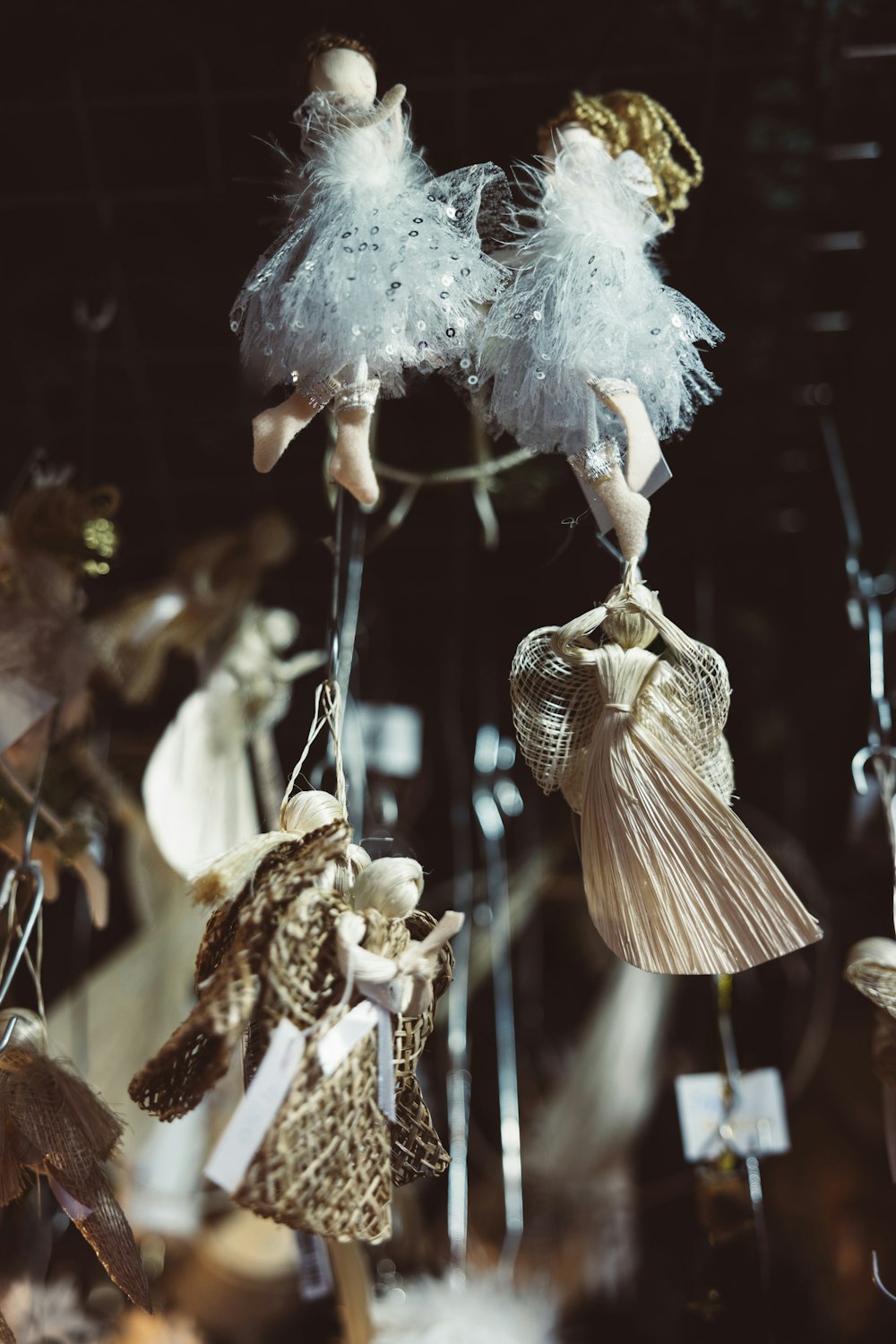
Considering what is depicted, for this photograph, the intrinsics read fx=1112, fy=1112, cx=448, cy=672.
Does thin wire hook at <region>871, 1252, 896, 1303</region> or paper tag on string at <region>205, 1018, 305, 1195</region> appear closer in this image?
paper tag on string at <region>205, 1018, 305, 1195</region>

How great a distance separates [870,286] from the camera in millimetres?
1318

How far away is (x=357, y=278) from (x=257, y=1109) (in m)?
0.50

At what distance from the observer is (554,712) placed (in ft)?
2.69

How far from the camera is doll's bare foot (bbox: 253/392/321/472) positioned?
0.74 metres

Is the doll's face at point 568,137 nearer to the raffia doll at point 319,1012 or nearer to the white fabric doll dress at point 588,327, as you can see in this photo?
the white fabric doll dress at point 588,327

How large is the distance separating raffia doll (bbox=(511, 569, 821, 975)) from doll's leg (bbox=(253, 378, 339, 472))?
0.23 m

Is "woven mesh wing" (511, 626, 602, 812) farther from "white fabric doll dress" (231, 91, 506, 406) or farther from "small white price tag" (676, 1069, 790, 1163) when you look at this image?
"small white price tag" (676, 1069, 790, 1163)

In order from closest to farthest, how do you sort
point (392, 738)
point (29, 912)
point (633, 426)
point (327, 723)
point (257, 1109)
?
point (257, 1109) < point (633, 426) < point (327, 723) < point (29, 912) < point (392, 738)

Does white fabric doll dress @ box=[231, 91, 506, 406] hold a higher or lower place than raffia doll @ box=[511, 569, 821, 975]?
higher

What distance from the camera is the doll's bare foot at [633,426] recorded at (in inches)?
29.0

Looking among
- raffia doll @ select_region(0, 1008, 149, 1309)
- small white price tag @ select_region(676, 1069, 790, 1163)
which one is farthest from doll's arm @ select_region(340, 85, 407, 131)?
small white price tag @ select_region(676, 1069, 790, 1163)

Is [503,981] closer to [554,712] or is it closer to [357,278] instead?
[554,712]

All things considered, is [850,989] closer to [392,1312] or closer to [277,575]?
[392,1312]

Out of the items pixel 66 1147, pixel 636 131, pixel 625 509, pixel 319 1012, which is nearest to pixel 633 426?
pixel 625 509
